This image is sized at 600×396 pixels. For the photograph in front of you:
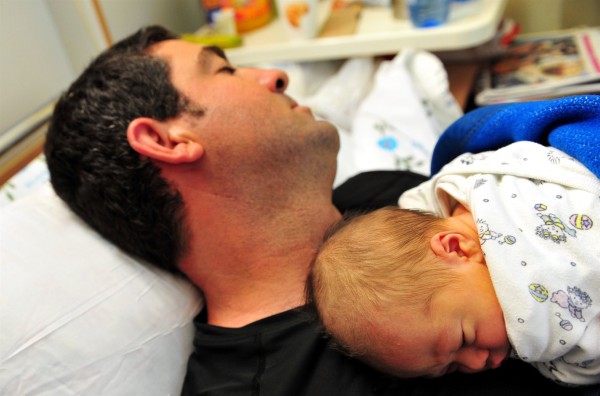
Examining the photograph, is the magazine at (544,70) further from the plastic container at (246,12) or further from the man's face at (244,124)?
the plastic container at (246,12)

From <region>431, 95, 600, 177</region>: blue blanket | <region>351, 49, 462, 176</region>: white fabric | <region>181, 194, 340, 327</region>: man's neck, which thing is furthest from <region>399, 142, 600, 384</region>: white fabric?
<region>351, 49, 462, 176</region>: white fabric

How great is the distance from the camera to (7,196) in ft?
3.63

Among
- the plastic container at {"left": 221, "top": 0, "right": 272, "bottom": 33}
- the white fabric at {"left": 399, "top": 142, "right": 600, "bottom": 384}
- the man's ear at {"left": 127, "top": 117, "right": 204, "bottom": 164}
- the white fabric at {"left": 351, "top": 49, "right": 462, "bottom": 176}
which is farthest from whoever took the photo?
the plastic container at {"left": 221, "top": 0, "right": 272, "bottom": 33}

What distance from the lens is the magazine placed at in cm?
139

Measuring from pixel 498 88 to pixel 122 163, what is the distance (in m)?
1.17

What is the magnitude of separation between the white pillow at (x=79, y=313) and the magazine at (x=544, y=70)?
3.63 feet

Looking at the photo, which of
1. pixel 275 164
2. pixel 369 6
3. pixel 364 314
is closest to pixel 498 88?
pixel 369 6

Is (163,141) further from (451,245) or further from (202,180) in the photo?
(451,245)

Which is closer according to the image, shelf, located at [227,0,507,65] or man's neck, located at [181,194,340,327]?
man's neck, located at [181,194,340,327]

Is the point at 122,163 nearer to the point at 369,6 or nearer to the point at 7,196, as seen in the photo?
the point at 7,196

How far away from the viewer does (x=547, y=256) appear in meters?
0.64

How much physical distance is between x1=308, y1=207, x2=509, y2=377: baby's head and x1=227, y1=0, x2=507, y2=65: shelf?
3.13 ft

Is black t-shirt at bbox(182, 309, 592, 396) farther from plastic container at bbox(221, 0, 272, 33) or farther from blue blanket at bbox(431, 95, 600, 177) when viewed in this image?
plastic container at bbox(221, 0, 272, 33)

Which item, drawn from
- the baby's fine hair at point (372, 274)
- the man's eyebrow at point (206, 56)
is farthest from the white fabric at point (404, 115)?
the baby's fine hair at point (372, 274)
